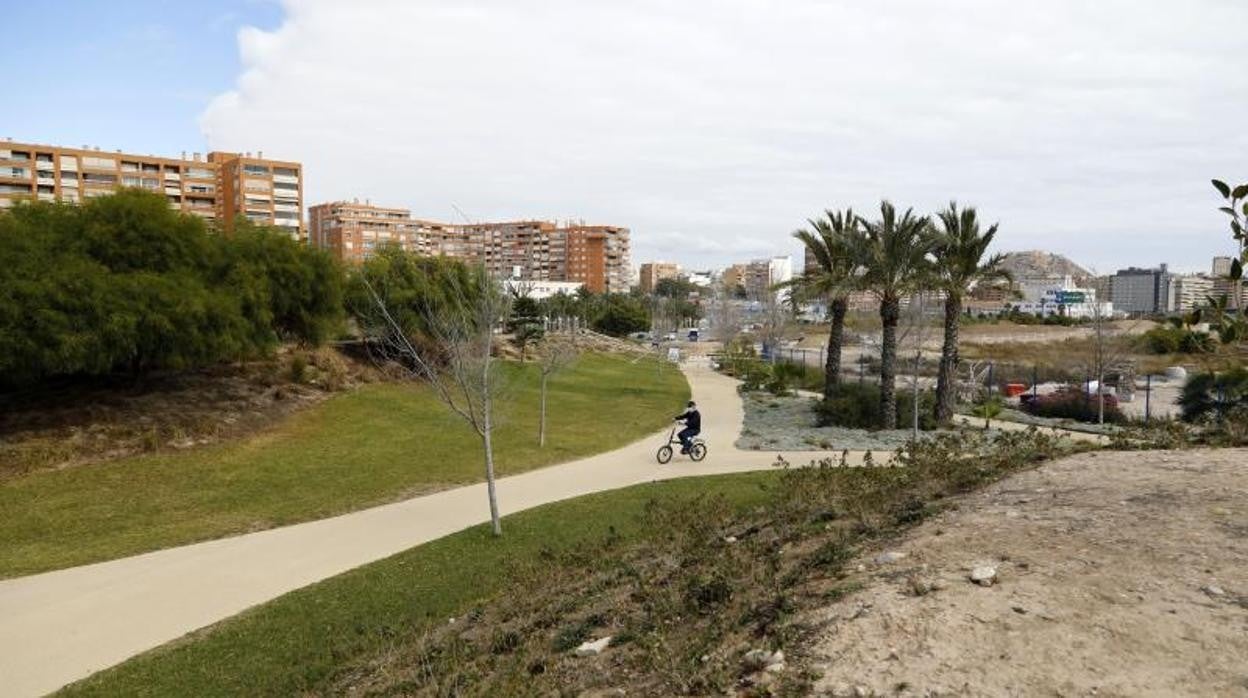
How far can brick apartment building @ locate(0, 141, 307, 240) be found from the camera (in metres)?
66.7

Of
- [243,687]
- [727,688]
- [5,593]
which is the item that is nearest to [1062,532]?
[727,688]

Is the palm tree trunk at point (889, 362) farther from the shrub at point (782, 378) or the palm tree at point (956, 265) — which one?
the shrub at point (782, 378)

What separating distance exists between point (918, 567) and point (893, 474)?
167 inches

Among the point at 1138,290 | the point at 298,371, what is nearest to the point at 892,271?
the point at 298,371

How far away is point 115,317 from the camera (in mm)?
16438

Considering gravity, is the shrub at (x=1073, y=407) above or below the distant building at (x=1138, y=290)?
below

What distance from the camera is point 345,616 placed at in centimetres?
853

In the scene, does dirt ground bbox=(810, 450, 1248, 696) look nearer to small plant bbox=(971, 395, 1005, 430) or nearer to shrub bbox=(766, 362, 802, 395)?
small plant bbox=(971, 395, 1005, 430)

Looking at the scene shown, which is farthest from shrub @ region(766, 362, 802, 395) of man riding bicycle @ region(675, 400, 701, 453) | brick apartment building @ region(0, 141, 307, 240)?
brick apartment building @ region(0, 141, 307, 240)

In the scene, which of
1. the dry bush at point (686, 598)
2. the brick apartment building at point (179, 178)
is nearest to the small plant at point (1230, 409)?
the dry bush at point (686, 598)

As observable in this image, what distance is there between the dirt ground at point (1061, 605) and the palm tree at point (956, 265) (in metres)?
14.9

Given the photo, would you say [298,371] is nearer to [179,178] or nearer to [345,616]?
[345,616]

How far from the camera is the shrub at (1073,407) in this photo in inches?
893

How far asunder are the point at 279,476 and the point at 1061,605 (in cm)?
1566
